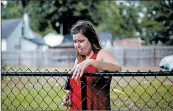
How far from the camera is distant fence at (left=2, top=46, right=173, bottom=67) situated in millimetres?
21625

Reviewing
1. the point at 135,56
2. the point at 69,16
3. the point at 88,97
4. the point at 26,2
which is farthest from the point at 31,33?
the point at 88,97

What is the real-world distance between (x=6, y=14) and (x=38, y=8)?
1620 cm

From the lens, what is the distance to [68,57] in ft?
77.5

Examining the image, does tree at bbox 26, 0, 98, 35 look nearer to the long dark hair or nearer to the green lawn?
the green lawn

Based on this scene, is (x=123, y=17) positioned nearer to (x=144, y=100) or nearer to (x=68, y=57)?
(x=68, y=57)

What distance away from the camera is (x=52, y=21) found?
3425 centimetres

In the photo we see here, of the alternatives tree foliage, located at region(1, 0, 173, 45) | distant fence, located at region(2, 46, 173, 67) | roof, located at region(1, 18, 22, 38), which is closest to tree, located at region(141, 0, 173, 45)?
tree foliage, located at region(1, 0, 173, 45)

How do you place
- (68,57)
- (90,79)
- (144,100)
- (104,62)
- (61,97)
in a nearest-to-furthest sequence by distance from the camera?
(104,62) < (90,79) < (144,100) < (61,97) < (68,57)

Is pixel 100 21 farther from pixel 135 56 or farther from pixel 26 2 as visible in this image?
pixel 135 56

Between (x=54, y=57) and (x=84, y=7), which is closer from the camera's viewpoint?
(x=54, y=57)

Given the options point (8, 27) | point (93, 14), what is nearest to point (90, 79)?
point (93, 14)

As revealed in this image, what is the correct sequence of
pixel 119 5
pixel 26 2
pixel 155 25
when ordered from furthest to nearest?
pixel 119 5 → pixel 26 2 → pixel 155 25

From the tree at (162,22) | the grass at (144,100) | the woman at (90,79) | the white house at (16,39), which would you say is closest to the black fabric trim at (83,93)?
the woman at (90,79)

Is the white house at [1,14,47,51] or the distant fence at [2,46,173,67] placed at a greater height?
the white house at [1,14,47,51]
